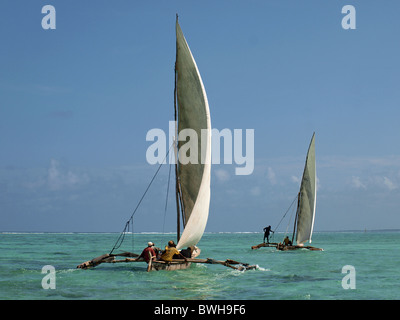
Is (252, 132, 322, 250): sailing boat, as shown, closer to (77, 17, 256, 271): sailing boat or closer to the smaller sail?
the smaller sail

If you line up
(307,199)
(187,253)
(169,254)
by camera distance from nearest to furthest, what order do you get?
(169,254) → (187,253) → (307,199)

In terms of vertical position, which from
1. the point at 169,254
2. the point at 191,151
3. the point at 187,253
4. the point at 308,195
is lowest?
the point at 187,253

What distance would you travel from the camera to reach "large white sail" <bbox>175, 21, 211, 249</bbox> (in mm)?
24970

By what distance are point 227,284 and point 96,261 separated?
7619mm

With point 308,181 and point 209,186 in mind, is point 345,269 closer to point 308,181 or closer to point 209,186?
point 209,186

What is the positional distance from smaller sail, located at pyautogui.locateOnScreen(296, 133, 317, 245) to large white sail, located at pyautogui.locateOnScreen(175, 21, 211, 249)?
24.6 meters

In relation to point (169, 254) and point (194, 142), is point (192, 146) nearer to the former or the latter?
point (194, 142)

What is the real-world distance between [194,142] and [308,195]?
85.6 ft

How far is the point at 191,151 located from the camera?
2564cm

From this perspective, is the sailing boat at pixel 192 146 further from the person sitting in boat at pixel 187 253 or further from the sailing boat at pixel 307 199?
the sailing boat at pixel 307 199

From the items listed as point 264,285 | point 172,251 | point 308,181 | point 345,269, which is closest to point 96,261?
point 172,251

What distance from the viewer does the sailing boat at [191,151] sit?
25.0 m

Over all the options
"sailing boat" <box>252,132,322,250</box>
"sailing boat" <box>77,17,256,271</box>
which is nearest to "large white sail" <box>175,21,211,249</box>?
"sailing boat" <box>77,17,256,271</box>

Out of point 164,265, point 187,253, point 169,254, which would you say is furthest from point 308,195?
point 164,265
